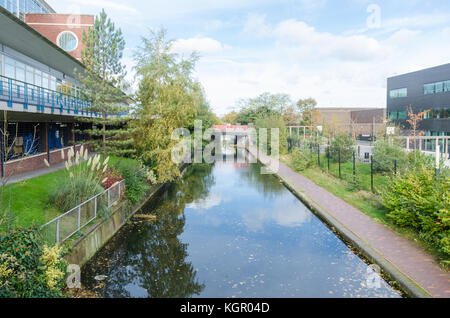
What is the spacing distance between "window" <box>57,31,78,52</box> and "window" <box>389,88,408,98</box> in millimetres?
44591

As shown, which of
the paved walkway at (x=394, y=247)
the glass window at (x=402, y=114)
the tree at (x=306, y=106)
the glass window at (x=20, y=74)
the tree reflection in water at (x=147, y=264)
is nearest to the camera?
the paved walkway at (x=394, y=247)

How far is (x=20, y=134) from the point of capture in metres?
17.9

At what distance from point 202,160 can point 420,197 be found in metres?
29.1

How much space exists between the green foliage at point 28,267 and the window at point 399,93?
51852 mm

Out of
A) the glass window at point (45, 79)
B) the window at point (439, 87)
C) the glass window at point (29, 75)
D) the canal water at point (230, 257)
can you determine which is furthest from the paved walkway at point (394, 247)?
the window at point (439, 87)

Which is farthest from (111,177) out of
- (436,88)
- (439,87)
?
(436,88)

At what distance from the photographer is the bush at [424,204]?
8273mm

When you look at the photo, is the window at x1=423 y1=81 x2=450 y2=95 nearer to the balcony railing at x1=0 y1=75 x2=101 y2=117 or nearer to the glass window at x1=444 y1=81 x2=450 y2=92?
the glass window at x1=444 y1=81 x2=450 y2=92

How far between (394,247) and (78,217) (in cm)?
854

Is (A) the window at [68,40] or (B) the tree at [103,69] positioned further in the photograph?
(A) the window at [68,40]

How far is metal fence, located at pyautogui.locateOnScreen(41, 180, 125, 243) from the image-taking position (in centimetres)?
784

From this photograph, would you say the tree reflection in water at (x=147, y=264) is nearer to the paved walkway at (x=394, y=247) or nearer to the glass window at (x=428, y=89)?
the paved walkway at (x=394, y=247)

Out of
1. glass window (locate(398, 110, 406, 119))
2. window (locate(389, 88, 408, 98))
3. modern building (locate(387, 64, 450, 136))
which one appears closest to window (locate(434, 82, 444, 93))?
modern building (locate(387, 64, 450, 136))
